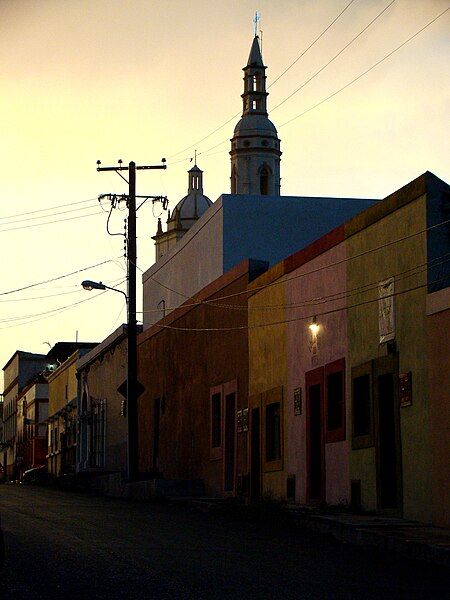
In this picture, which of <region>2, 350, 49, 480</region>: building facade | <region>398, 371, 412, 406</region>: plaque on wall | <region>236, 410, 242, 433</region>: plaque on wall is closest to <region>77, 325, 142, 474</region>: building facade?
<region>236, 410, 242, 433</region>: plaque on wall

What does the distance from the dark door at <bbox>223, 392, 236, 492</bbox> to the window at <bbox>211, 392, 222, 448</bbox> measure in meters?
0.71

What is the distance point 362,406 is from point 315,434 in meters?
3.02

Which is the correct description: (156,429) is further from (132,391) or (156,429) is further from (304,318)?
(304,318)

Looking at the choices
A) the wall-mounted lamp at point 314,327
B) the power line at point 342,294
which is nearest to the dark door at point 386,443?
the power line at point 342,294

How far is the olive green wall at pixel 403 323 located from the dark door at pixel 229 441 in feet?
31.0

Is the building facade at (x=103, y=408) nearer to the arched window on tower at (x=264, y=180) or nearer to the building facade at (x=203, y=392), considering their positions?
the building facade at (x=203, y=392)

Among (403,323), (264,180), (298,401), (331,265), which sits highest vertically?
(264,180)

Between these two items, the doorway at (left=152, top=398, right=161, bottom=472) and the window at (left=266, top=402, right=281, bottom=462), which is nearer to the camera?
the window at (left=266, top=402, right=281, bottom=462)

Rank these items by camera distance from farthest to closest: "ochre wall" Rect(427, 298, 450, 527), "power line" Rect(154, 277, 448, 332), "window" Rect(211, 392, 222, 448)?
"window" Rect(211, 392, 222, 448) → "power line" Rect(154, 277, 448, 332) → "ochre wall" Rect(427, 298, 450, 527)

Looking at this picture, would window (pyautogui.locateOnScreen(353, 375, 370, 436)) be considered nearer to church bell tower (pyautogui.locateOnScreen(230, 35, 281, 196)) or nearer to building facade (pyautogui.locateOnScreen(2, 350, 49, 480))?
church bell tower (pyautogui.locateOnScreen(230, 35, 281, 196))

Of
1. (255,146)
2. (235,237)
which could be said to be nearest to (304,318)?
(235,237)

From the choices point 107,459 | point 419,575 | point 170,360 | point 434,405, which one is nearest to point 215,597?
point 419,575

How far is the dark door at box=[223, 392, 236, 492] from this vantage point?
3206cm

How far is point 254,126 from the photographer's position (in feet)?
272
